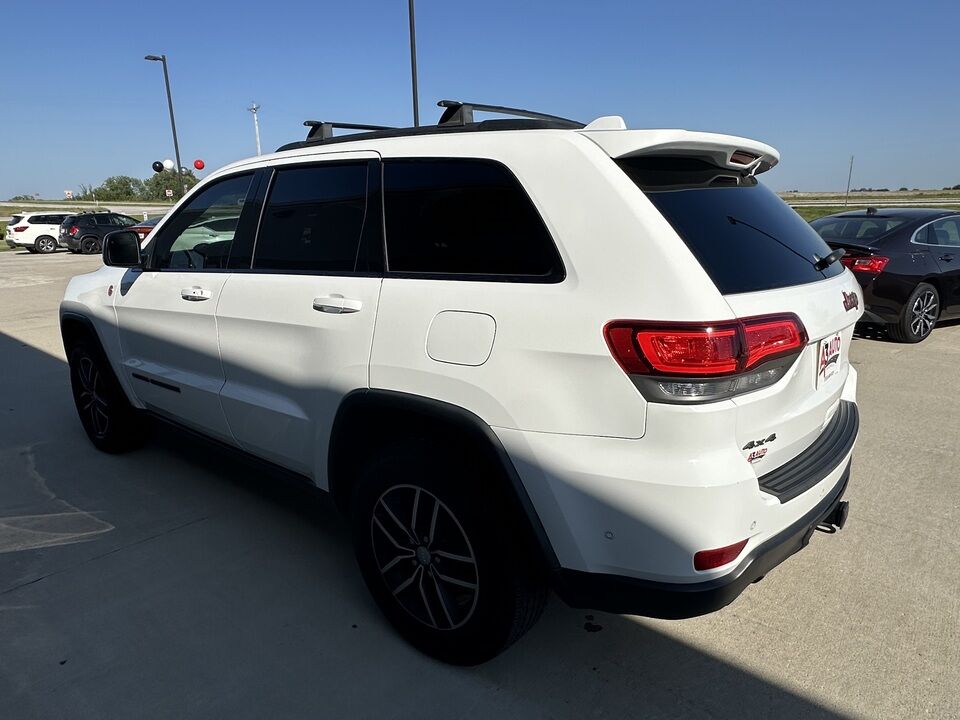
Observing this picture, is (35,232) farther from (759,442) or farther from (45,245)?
(759,442)

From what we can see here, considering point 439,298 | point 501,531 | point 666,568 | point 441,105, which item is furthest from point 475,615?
point 441,105

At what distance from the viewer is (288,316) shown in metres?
2.69

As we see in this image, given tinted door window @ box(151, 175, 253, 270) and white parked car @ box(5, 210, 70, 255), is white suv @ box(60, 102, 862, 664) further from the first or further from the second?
white parked car @ box(5, 210, 70, 255)

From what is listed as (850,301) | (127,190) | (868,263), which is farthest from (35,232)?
(127,190)

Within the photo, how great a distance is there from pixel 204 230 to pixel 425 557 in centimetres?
224

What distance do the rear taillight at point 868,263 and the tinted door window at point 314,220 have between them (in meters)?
6.34

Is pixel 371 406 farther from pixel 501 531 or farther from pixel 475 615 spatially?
pixel 475 615

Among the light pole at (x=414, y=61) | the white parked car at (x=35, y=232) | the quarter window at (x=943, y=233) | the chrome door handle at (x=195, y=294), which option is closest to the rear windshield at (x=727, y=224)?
the chrome door handle at (x=195, y=294)

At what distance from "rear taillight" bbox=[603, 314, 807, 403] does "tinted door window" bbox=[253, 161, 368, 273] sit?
1.25m

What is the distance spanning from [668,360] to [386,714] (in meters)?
1.47

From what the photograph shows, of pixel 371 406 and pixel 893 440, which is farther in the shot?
pixel 893 440

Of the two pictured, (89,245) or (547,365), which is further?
(89,245)

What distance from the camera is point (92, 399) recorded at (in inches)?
170

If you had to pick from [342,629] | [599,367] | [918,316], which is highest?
[599,367]
